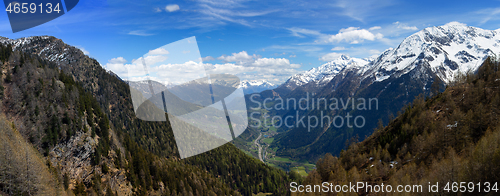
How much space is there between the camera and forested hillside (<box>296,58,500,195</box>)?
35.9 meters

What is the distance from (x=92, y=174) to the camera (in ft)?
148

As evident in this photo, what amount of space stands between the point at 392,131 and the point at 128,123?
5171 inches

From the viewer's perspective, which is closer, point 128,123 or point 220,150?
point 128,123

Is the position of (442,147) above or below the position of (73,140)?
below

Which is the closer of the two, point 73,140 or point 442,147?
point 73,140

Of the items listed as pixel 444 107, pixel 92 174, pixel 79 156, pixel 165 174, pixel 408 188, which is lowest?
pixel 165 174

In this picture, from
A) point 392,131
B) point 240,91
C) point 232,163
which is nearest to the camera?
point 240,91

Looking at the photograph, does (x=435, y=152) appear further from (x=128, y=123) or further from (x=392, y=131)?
(x=128, y=123)

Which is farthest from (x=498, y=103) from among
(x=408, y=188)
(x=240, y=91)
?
(x=240, y=91)

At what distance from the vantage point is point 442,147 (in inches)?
2154

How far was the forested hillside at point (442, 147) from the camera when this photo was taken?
35.9 m

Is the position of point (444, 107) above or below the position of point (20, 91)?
below

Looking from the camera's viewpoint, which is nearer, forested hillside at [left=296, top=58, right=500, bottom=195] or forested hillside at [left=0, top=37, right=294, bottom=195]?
forested hillside at [left=296, top=58, right=500, bottom=195]

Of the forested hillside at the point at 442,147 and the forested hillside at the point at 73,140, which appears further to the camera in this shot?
the forested hillside at the point at 73,140
